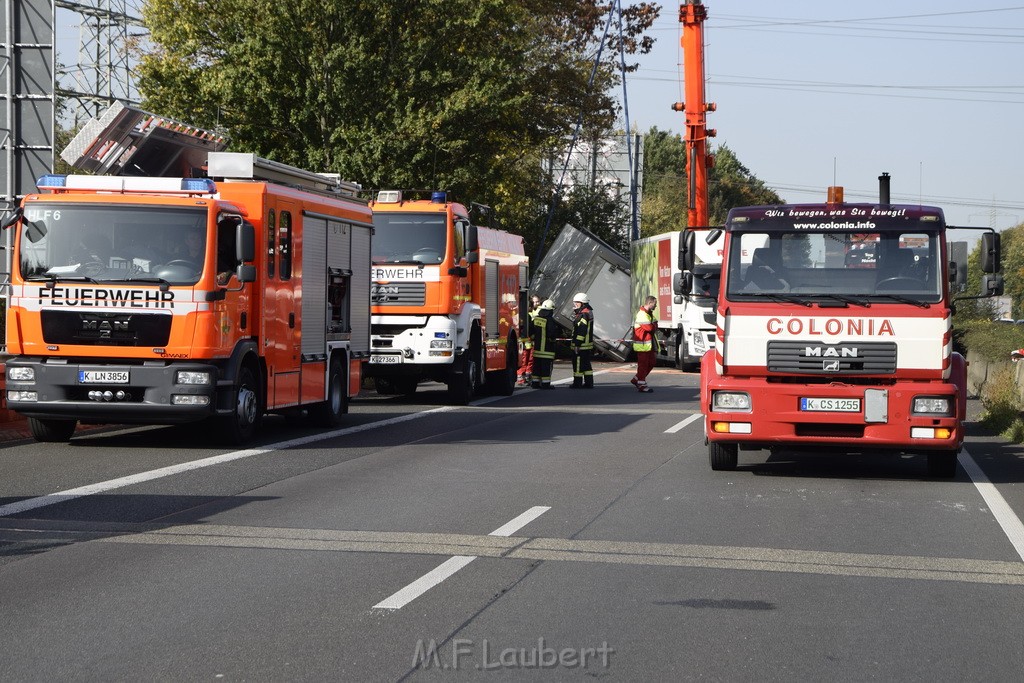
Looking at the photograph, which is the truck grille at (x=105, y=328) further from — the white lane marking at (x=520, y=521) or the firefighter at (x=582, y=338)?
the firefighter at (x=582, y=338)

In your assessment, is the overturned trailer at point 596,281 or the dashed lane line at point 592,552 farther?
the overturned trailer at point 596,281

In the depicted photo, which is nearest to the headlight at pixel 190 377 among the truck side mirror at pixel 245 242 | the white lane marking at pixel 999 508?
the truck side mirror at pixel 245 242

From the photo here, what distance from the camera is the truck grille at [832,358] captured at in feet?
40.6

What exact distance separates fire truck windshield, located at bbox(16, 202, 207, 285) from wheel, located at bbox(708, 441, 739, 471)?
5230mm

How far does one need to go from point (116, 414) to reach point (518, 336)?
44.5 ft

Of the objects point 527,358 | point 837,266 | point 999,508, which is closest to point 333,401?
point 837,266

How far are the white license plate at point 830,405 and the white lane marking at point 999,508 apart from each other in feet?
4.11

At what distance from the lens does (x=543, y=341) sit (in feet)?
89.3

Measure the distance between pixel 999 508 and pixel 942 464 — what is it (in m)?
1.82

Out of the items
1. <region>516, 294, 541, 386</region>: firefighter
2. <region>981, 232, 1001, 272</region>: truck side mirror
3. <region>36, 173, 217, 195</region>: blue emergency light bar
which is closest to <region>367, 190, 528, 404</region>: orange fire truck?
<region>516, 294, 541, 386</region>: firefighter

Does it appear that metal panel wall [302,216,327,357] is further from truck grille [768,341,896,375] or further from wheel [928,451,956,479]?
wheel [928,451,956,479]

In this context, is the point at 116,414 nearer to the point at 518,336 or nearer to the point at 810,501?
the point at 810,501

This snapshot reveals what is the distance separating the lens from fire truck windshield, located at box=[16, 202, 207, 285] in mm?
14062

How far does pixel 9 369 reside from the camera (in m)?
14.2
